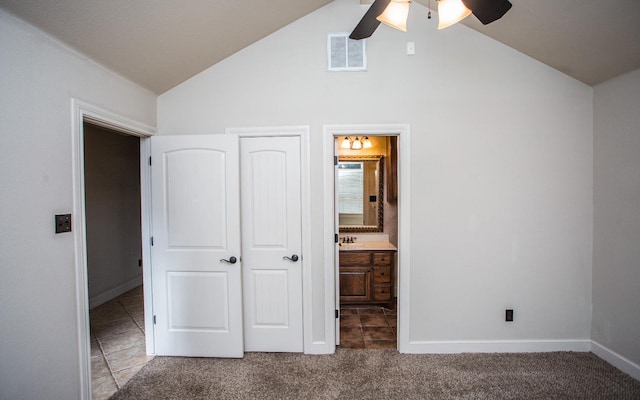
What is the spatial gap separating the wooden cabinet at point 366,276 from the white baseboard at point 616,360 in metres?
1.95

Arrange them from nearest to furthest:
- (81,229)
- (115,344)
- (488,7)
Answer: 1. (488,7)
2. (81,229)
3. (115,344)

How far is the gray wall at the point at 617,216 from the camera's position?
218 centimetres

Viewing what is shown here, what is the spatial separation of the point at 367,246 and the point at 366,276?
0.40 m

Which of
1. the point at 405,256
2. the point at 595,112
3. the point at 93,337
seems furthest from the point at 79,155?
the point at 595,112

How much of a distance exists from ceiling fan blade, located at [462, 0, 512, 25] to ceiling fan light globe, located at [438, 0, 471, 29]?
48 mm

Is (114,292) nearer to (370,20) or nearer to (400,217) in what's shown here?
(400,217)

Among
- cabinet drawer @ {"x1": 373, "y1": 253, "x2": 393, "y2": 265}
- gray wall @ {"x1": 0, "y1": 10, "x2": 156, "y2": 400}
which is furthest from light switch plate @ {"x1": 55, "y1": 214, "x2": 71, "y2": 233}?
cabinet drawer @ {"x1": 373, "y1": 253, "x2": 393, "y2": 265}

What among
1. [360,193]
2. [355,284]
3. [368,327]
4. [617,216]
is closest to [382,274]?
[355,284]

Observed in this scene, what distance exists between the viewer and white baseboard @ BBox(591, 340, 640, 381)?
217 centimetres

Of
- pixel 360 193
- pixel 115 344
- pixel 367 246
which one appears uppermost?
pixel 360 193

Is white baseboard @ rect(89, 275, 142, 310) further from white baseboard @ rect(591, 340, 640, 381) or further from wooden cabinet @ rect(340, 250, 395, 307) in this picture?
white baseboard @ rect(591, 340, 640, 381)

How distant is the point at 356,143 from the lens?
12.9ft

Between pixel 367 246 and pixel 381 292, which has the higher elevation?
pixel 367 246

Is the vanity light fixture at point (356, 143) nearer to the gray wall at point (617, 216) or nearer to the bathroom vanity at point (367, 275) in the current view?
the bathroom vanity at point (367, 275)
